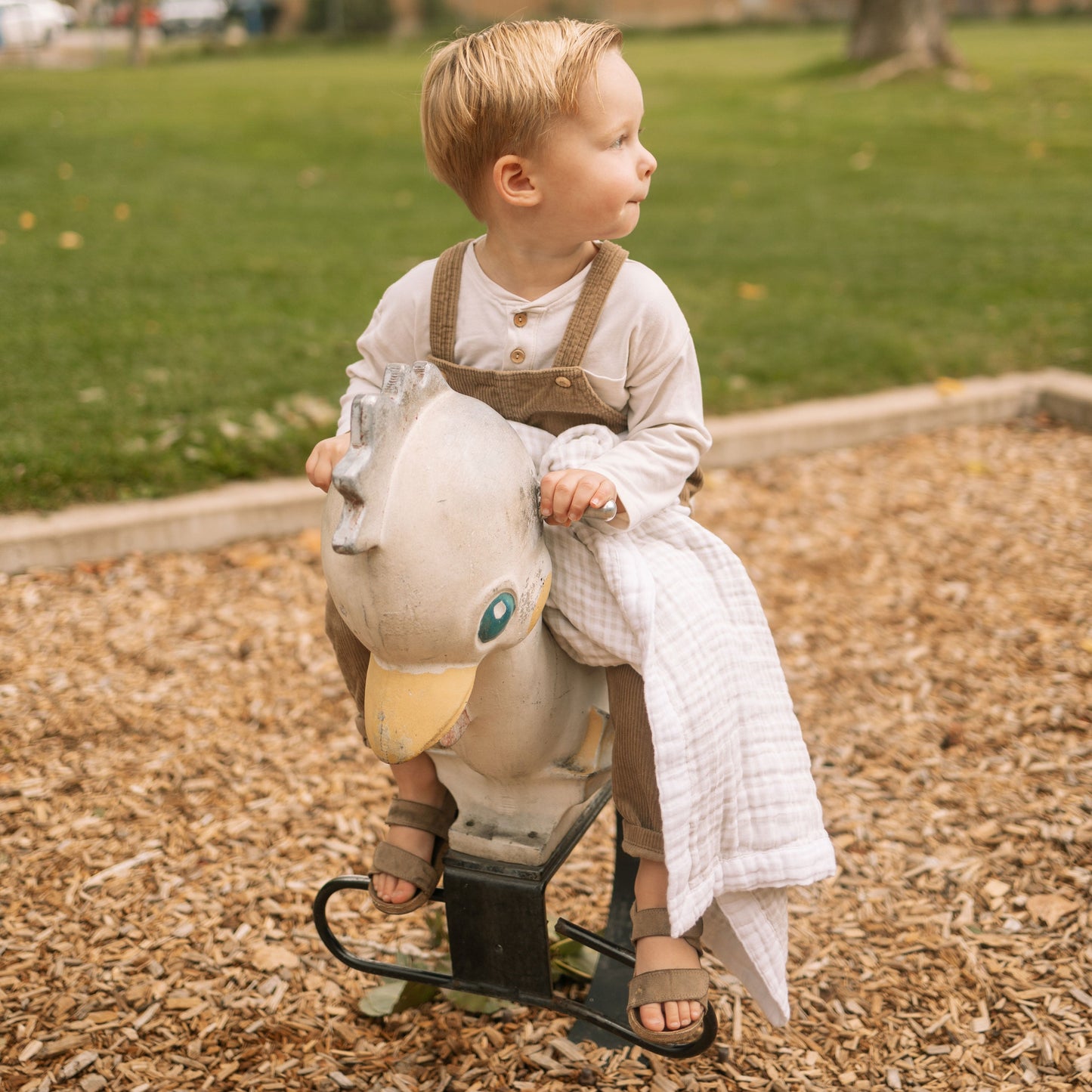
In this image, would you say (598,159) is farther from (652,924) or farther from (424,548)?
(652,924)

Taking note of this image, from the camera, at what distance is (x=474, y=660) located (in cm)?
163

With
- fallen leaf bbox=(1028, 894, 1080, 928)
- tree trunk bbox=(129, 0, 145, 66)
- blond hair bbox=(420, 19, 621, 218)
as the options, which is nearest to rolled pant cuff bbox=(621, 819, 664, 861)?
blond hair bbox=(420, 19, 621, 218)

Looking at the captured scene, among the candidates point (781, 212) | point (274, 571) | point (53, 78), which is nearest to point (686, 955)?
point (274, 571)

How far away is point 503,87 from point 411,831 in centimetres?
120

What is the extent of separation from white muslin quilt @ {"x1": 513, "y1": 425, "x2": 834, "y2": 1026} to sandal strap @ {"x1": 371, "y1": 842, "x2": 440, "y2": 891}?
1.55ft

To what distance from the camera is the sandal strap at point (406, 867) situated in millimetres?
2076

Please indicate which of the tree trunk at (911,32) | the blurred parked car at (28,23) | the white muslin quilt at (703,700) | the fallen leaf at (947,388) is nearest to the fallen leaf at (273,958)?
the white muslin quilt at (703,700)

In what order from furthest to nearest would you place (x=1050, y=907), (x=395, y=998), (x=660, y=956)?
(x=1050, y=907) → (x=395, y=998) → (x=660, y=956)

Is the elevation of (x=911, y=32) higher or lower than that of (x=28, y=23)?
higher

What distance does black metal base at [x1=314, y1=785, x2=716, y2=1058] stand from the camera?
77.2 inches

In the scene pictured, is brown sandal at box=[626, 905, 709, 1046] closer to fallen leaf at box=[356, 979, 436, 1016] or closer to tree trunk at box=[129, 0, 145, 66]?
fallen leaf at box=[356, 979, 436, 1016]

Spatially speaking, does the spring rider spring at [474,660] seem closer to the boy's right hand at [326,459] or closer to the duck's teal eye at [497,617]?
the duck's teal eye at [497,617]

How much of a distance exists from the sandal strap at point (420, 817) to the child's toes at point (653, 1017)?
46 centimetres

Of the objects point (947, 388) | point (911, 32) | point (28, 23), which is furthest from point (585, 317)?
point (28, 23)
